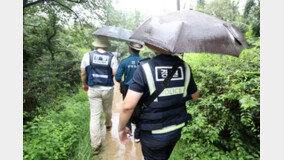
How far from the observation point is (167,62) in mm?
1335

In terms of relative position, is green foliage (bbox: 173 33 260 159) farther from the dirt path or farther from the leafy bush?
the leafy bush

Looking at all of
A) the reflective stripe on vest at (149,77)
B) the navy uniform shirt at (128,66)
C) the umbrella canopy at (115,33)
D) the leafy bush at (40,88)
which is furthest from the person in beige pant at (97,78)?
the leafy bush at (40,88)

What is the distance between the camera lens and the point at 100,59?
8.48 feet

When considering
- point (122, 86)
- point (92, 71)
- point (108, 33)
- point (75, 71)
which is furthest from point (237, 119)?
point (75, 71)

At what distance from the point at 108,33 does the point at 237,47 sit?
2.87m

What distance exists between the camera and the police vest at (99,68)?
2.56 meters

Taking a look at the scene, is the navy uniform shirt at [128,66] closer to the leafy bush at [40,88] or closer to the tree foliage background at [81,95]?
the tree foliage background at [81,95]

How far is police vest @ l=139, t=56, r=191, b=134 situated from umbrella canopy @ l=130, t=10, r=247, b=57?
0.28 meters

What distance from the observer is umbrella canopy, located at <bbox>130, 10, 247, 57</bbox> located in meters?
1.06

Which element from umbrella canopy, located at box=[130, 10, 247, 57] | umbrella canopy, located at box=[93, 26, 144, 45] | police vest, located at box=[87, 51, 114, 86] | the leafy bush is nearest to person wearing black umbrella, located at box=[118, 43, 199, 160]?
umbrella canopy, located at box=[130, 10, 247, 57]

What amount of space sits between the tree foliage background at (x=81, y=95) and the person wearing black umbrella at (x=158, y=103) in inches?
32.4

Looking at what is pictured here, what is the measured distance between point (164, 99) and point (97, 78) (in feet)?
5.65

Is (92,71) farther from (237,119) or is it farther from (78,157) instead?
(237,119)

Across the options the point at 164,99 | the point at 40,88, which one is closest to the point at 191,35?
the point at 164,99
